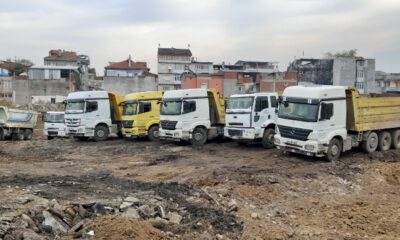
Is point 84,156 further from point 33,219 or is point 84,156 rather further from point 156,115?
point 33,219

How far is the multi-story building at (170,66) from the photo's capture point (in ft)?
303

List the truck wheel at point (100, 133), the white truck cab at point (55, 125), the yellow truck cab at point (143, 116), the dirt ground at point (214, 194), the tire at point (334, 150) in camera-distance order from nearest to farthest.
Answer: the dirt ground at point (214, 194) < the tire at point (334, 150) < the yellow truck cab at point (143, 116) < the truck wheel at point (100, 133) < the white truck cab at point (55, 125)

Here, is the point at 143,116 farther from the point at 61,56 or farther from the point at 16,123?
the point at 61,56

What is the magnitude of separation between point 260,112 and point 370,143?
4763mm

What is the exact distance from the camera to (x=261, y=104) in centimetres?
1925

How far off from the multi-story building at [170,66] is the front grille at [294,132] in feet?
Answer: 248

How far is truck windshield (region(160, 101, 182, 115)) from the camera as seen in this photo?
69.0ft

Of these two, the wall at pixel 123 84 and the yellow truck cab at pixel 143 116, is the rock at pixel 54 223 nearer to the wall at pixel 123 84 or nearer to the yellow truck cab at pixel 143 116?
the yellow truck cab at pixel 143 116

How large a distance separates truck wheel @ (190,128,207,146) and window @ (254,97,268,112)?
11.2 ft

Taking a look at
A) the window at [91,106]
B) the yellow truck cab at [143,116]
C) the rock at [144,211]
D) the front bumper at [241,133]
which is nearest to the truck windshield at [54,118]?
the window at [91,106]

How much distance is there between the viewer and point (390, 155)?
1736 centimetres

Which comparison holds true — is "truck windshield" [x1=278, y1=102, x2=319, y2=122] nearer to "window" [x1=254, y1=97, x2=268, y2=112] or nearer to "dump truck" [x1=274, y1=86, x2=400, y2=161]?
"dump truck" [x1=274, y1=86, x2=400, y2=161]

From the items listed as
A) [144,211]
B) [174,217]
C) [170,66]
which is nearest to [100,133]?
[144,211]

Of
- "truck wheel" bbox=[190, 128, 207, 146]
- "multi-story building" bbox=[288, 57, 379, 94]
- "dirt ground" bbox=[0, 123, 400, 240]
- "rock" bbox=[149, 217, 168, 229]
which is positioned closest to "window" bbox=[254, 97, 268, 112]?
"dirt ground" bbox=[0, 123, 400, 240]
